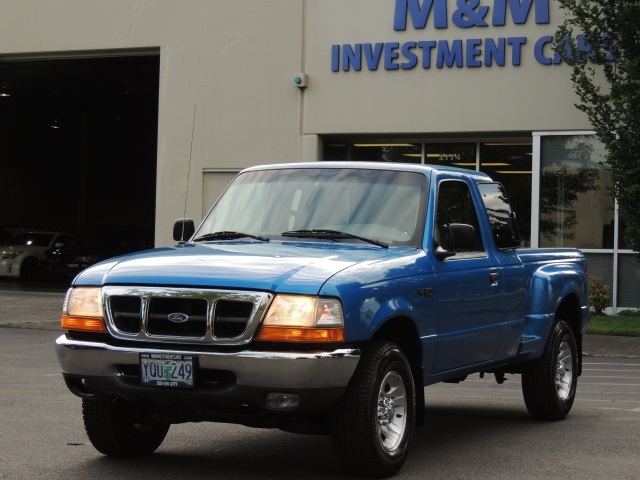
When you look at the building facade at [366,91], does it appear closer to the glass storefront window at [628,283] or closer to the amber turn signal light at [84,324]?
the glass storefront window at [628,283]

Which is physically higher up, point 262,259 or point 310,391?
point 262,259

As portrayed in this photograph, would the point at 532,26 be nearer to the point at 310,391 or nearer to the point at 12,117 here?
the point at 310,391

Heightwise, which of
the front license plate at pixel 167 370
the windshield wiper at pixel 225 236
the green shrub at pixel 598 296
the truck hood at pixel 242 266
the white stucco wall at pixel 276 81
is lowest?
the front license plate at pixel 167 370

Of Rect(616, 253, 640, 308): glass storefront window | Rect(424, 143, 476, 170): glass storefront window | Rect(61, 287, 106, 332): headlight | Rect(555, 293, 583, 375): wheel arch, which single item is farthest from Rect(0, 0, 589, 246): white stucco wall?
Rect(61, 287, 106, 332): headlight

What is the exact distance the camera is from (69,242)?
111 ft

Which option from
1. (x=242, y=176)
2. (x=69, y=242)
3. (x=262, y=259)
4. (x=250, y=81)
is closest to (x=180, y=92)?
(x=250, y=81)

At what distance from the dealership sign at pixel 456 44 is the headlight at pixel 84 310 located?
15904 mm

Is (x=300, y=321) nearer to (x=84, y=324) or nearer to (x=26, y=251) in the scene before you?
(x=84, y=324)

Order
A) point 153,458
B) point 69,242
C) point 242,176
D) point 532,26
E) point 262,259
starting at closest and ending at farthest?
point 262,259, point 153,458, point 242,176, point 532,26, point 69,242

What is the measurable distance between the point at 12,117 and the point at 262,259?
42.5 meters

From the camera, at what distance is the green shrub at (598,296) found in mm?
20891

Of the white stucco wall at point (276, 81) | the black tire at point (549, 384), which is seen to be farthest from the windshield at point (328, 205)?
the white stucco wall at point (276, 81)

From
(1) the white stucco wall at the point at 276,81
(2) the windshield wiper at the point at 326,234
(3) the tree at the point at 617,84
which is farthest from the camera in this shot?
(1) the white stucco wall at the point at 276,81

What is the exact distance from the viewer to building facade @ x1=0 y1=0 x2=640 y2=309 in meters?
22.1
